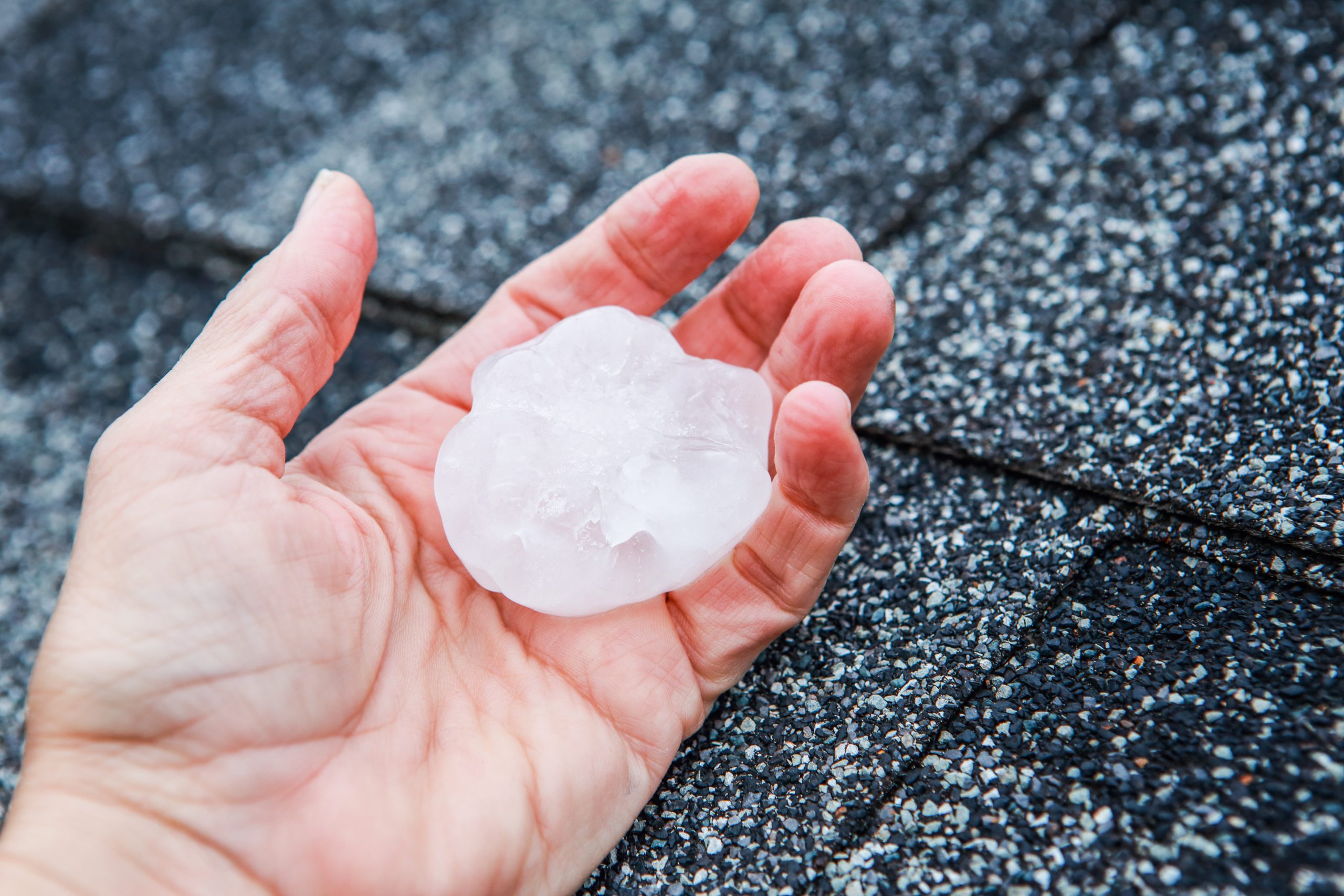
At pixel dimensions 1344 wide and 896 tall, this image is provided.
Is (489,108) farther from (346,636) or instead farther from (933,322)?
(346,636)

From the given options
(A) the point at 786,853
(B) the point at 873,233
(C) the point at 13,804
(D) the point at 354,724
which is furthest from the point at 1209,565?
(C) the point at 13,804

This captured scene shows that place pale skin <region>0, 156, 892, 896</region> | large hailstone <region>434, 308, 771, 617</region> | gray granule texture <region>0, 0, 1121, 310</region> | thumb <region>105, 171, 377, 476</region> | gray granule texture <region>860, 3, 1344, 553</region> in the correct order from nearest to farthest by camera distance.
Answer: pale skin <region>0, 156, 892, 896</region>, thumb <region>105, 171, 377, 476</region>, large hailstone <region>434, 308, 771, 617</region>, gray granule texture <region>860, 3, 1344, 553</region>, gray granule texture <region>0, 0, 1121, 310</region>

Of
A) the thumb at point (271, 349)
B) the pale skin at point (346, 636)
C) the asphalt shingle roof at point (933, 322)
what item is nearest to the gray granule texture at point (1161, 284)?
the asphalt shingle roof at point (933, 322)

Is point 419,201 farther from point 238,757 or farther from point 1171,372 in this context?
point 1171,372

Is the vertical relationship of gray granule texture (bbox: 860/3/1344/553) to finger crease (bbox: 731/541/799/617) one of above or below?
above

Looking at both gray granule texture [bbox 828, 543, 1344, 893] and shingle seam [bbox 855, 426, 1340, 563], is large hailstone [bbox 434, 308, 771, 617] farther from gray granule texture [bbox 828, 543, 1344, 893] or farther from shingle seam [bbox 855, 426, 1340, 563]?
gray granule texture [bbox 828, 543, 1344, 893]

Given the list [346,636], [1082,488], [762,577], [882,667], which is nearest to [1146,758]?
[882,667]

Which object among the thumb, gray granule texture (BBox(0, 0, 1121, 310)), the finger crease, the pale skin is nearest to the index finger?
the pale skin
